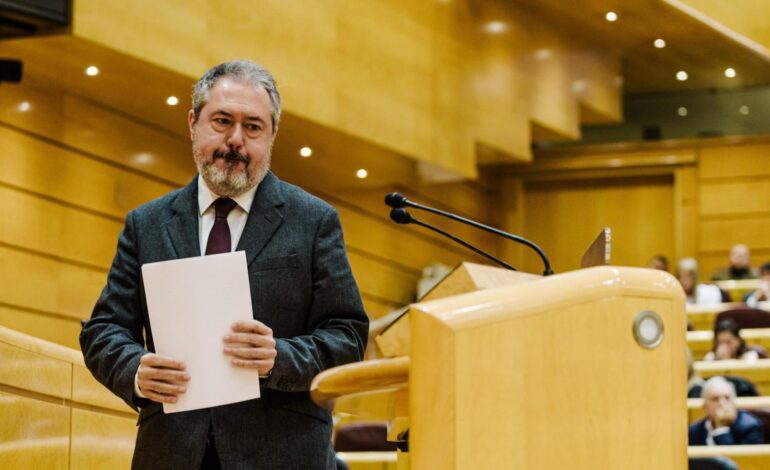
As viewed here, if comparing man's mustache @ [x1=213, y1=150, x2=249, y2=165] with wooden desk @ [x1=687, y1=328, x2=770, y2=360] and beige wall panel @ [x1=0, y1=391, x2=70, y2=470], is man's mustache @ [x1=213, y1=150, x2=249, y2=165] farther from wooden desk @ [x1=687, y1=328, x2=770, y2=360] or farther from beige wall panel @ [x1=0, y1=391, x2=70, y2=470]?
wooden desk @ [x1=687, y1=328, x2=770, y2=360]

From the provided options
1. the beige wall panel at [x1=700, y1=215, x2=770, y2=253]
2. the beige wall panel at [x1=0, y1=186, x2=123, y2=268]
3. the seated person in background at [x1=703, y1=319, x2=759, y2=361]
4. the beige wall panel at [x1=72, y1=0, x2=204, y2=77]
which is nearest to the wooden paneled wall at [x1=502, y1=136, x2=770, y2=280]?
the beige wall panel at [x1=700, y1=215, x2=770, y2=253]

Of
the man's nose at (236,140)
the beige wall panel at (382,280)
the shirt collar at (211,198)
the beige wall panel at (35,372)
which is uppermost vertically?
the beige wall panel at (382,280)

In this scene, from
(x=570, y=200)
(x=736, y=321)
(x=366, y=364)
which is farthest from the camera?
(x=570, y=200)

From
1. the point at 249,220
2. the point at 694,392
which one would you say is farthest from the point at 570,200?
the point at 249,220

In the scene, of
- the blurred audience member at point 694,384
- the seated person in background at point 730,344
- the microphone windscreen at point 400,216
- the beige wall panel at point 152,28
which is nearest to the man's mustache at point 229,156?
the microphone windscreen at point 400,216

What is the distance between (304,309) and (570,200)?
9487 millimetres

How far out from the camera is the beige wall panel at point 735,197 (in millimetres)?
10594

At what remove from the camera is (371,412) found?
4.99ft

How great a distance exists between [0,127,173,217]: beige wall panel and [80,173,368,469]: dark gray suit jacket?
422cm

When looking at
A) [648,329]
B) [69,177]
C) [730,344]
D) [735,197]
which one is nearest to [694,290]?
[730,344]

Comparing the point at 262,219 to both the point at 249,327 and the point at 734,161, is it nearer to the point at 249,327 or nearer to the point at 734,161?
the point at 249,327

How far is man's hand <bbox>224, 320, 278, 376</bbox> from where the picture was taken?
5.15 feet

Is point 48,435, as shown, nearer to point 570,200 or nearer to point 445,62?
point 445,62

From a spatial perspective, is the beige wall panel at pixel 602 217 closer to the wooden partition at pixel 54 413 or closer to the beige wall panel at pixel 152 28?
the beige wall panel at pixel 152 28
